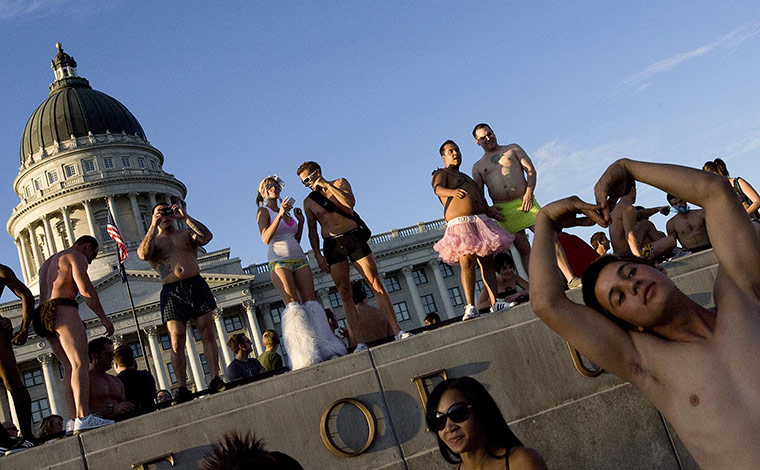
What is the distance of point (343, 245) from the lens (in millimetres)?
8367

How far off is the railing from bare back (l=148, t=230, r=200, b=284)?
56.5 meters

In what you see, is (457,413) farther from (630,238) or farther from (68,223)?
(68,223)

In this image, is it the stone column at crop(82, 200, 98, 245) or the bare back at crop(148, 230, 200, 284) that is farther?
the stone column at crop(82, 200, 98, 245)

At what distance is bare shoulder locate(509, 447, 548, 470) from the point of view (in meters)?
3.25

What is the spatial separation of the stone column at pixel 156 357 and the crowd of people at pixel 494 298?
1927 inches

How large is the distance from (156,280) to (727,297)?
62.2 meters

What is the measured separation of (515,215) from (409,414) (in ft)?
11.5

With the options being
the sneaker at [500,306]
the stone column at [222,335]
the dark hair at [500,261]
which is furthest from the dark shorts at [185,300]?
the stone column at [222,335]

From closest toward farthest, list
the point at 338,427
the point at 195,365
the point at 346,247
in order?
the point at 338,427
the point at 346,247
the point at 195,365

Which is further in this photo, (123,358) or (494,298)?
(123,358)

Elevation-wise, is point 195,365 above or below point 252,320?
below

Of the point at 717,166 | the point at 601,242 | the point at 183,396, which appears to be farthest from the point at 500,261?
the point at 183,396

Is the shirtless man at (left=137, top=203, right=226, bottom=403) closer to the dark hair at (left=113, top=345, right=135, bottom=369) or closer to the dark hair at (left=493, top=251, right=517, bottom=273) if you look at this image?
the dark hair at (left=113, top=345, right=135, bottom=369)

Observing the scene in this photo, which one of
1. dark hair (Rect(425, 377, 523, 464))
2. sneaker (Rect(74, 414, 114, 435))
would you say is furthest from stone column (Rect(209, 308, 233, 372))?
dark hair (Rect(425, 377, 523, 464))
